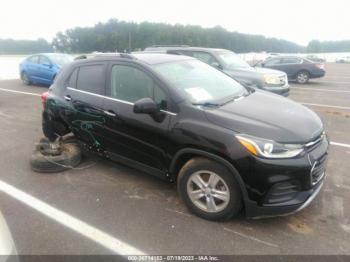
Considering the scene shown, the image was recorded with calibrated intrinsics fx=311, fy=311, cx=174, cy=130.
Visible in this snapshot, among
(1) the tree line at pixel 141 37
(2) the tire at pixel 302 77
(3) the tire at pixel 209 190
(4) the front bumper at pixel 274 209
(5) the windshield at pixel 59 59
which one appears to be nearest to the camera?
(4) the front bumper at pixel 274 209

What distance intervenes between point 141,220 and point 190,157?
0.88 meters

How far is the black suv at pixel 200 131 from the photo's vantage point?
3.00 m

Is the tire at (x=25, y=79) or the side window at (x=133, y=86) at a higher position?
the side window at (x=133, y=86)

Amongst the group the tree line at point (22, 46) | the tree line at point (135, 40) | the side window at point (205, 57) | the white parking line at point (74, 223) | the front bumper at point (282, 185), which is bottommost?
the white parking line at point (74, 223)

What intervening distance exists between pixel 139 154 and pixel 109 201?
26.9 inches

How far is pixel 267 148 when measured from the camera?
2.95 m

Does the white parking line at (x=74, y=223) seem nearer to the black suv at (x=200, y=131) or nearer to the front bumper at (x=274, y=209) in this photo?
the black suv at (x=200, y=131)

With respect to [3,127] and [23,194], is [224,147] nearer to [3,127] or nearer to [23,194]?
[23,194]

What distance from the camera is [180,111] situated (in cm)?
A: 341

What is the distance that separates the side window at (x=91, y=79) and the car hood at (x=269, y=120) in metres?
1.70

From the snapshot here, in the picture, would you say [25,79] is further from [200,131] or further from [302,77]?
[302,77]

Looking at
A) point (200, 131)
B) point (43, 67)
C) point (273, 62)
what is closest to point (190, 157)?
point (200, 131)

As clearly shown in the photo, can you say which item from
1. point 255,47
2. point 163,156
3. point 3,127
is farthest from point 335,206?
point 255,47

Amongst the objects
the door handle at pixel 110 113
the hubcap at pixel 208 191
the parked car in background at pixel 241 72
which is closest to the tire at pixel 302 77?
the parked car in background at pixel 241 72
